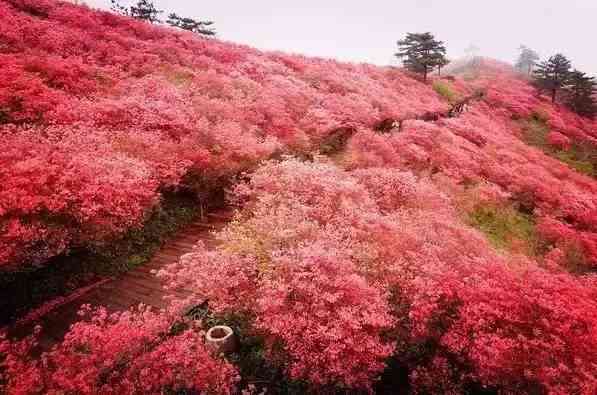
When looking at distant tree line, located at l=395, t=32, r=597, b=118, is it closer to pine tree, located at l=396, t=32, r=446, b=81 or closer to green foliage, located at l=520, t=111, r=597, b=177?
pine tree, located at l=396, t=32, r=446, b=81

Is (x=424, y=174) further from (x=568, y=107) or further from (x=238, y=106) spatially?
(x=568, y=107)

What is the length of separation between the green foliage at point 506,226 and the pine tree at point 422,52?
32.6 metres

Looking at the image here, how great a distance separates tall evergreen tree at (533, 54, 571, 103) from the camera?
53.6 meters

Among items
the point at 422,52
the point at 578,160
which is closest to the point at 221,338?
the point at 578,160

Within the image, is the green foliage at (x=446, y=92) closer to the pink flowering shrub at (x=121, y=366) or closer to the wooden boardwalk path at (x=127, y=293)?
the wooden boardwalk path at (x=127, y=293)

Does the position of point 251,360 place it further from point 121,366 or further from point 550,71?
point 550,71

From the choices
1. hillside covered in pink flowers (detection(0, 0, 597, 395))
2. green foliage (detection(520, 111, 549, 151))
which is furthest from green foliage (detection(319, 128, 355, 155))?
green foliage (detection(520, 111, 549, 151))

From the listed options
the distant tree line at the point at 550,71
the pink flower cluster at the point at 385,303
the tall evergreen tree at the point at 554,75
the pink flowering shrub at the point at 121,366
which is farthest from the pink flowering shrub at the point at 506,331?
the tall evergreen tree at the point at 554,75

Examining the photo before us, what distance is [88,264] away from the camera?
12047mm

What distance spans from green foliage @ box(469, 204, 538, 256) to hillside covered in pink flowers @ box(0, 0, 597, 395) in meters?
0.13

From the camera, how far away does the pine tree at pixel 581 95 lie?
51406 mm

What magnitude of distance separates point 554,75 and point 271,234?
61877mm

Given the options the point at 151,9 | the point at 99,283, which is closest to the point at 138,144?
the point at 99,283

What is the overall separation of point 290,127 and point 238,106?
322 cm
